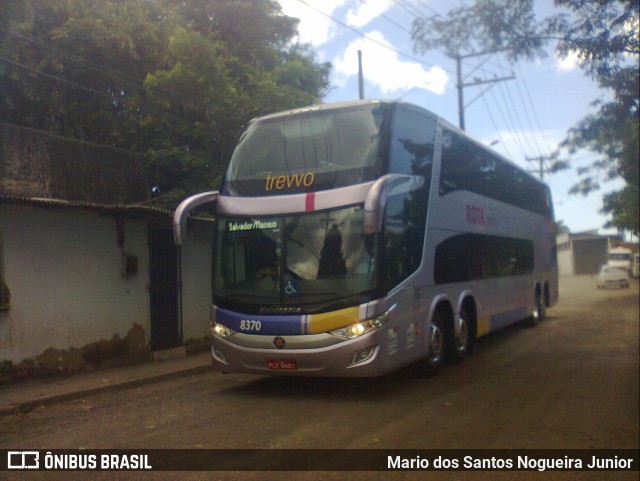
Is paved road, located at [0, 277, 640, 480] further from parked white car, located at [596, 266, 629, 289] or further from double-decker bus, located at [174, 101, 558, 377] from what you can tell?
parked white car, located at [596, 266, 629, 289]

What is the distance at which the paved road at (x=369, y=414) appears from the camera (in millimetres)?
5832

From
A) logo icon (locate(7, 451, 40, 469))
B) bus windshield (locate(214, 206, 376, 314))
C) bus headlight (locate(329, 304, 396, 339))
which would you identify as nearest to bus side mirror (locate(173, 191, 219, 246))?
bus windshield (locate(214, 206, 376, 314))

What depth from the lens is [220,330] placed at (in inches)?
319

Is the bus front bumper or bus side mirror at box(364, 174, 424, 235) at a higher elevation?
bus side mirror at box(364, 174, 424, 235)

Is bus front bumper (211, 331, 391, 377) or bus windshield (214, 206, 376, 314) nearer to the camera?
bus front bumper (211, 331, 391, 377)

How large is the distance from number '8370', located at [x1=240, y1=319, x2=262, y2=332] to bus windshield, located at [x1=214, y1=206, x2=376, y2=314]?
0.47 feet

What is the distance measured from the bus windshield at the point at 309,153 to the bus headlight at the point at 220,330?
1818mm

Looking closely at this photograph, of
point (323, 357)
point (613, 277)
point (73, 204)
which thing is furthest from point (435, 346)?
point (613, 277)

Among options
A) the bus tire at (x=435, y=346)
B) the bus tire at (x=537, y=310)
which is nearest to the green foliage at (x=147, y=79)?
the bus tire at (x=435, y=346)

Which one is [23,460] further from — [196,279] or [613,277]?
[613,277]

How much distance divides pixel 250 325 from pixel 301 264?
1.03 meters

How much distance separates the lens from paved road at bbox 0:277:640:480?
583 cm

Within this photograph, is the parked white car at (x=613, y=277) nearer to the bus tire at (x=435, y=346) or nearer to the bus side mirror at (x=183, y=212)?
the bus tire at (x=435, y=346)

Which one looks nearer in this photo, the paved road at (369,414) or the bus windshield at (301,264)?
the paved road at (369,414)
